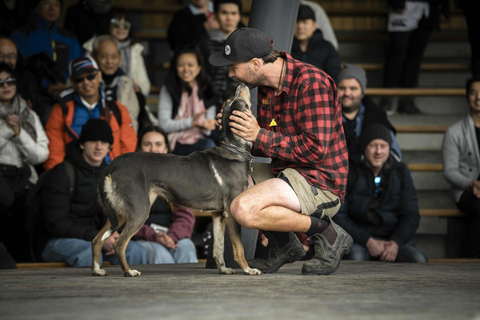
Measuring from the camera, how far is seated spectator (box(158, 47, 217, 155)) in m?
6.70

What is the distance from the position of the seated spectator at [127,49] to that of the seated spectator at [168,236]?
198 cm

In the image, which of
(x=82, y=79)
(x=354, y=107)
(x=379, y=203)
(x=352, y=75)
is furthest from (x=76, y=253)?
(x=352, y=75)

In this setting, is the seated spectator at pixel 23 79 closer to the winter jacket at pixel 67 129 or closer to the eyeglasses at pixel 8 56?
the eyeglasses at pixel 8 56

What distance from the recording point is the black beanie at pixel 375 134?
6.00 m

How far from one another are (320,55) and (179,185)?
12.5 feet

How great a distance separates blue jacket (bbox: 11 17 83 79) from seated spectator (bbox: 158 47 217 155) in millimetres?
1377

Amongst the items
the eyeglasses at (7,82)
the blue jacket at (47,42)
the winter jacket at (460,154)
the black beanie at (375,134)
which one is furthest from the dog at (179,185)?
the blue jacket at (47,42)

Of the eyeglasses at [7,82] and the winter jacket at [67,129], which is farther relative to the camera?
the winter jacket at [67,129]

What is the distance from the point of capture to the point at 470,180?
6.44m

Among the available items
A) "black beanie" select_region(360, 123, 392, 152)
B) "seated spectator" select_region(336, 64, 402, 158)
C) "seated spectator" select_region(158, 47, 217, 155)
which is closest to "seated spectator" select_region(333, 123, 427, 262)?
"black beanie" select_region(360, 123, 392, 152)

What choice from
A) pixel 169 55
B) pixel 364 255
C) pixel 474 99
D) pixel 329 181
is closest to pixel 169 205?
pixel 364 255

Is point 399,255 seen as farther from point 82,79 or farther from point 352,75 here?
point 82,79

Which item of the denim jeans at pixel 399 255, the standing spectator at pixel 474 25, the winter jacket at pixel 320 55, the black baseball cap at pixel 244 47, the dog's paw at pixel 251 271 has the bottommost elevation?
the denim jeans at pixel 399 255

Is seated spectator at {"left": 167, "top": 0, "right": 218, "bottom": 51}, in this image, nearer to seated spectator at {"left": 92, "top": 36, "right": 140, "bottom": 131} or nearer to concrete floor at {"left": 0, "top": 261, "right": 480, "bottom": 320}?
seated spectator at {"left": 92, "top": 36, "right": 140, "bottom": 131}
